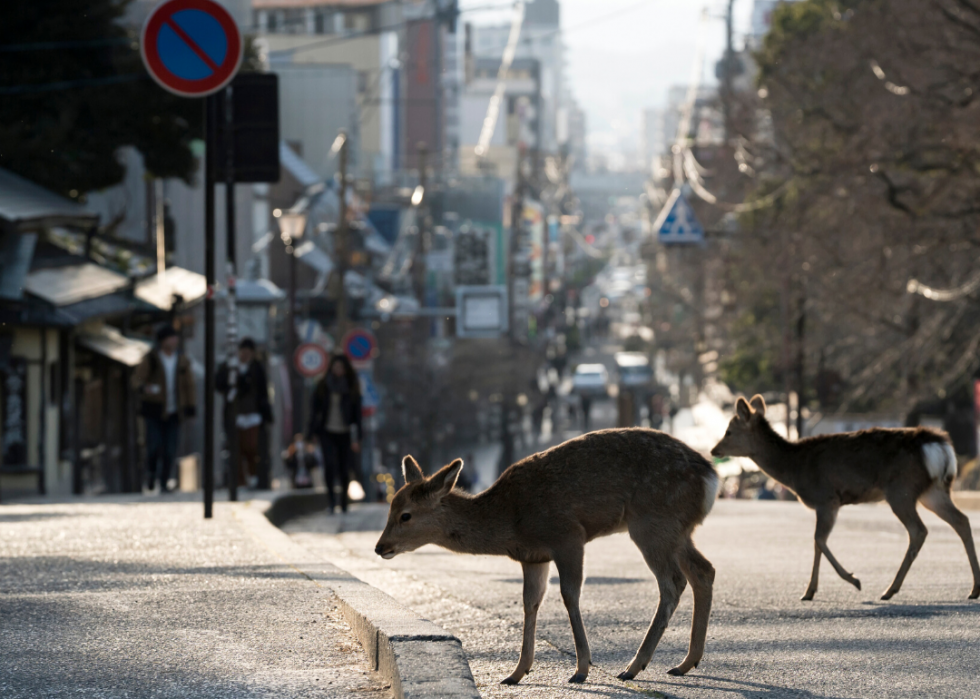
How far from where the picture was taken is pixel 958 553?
443 inches

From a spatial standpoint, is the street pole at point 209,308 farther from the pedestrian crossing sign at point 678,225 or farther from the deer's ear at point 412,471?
the pedestrian crossing sign at point 678,225

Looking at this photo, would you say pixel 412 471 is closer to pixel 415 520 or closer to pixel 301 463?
pixel 415 520

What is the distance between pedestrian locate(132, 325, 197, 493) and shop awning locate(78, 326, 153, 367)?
4366 mm

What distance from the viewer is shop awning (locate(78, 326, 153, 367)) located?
960 inches

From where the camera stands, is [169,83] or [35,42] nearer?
[169,83]

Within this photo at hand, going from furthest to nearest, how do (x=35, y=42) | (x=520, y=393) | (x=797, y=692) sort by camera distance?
(x=520, y=393), (x=35, y=42), (x=797, y=692)

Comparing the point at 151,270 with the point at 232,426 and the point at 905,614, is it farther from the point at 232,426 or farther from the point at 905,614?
the point at 905,614

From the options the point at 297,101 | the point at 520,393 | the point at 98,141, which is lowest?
the point at 520,393

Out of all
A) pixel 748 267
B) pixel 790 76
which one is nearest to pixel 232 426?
pixel 790 76

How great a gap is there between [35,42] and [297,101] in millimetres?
58842

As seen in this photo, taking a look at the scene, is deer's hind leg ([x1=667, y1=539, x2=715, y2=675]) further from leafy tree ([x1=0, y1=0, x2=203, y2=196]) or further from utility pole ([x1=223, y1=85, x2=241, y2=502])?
leafy tree ([x1=0, y1=0, x2=203, y2=196])

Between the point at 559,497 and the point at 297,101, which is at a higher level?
the point at 297,101

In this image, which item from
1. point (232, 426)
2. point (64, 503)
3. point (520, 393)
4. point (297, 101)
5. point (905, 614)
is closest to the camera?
point (905, 614)

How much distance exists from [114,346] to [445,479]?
2029cm
